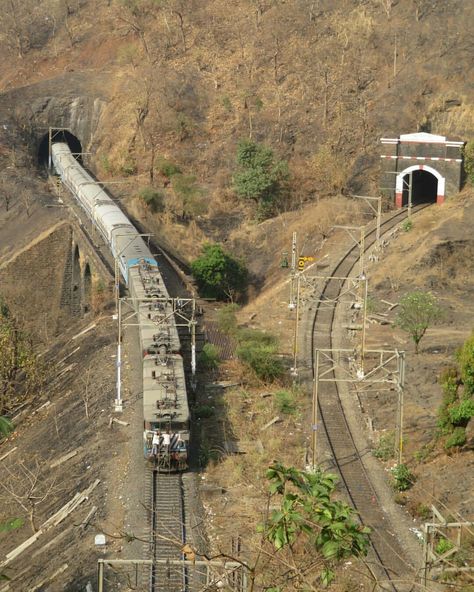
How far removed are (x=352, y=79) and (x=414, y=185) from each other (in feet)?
54.5

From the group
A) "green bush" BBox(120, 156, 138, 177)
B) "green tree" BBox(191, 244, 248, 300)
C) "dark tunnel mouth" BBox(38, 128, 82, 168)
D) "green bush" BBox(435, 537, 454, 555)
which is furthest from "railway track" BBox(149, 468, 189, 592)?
"dark tunnel mouth" BBox(38, 128, 82, 168)

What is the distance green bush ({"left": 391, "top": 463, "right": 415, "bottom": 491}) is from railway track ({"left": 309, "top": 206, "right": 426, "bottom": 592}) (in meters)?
0.81

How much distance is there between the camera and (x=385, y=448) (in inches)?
1462

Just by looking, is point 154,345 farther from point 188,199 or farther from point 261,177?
point 261,177

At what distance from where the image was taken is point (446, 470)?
34969mm

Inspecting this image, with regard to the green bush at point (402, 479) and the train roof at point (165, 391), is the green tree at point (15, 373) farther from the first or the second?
the green bush at point (402, 479)

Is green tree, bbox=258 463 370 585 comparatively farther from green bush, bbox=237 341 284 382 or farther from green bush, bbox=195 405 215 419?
green bush, bbox=237 341 284 382

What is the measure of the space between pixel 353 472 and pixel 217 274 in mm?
26224

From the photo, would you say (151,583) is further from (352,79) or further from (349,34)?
(349,34)

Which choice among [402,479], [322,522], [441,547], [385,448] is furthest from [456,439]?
[322,522]

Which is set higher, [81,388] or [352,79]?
[352,79]

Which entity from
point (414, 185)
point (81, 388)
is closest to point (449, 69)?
point (414, 185)

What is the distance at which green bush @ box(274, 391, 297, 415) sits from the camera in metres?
40.7

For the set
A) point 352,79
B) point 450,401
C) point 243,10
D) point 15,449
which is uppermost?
point 243,10
